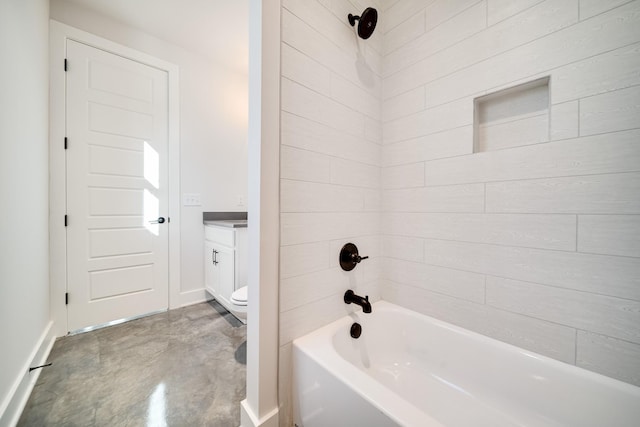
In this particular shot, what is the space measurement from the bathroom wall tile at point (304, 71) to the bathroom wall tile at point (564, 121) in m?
0.99

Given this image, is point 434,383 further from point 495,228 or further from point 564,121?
point 564,121

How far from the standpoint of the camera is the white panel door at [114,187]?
72.7 inches

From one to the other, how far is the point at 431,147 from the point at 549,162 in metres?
0.50

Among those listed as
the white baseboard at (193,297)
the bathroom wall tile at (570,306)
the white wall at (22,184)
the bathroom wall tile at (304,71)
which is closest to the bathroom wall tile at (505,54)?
the bathroom wall tile at (304,71)

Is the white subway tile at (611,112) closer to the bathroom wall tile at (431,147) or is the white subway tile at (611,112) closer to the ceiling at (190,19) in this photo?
the bathroom wall tile at (431,147)

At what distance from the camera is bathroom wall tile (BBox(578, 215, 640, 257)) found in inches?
30.6

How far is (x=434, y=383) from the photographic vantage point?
1157 mm

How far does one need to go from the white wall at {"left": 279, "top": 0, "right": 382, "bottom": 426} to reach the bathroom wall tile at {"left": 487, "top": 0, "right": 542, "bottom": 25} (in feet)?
1.99

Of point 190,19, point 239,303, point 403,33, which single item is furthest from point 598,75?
point 190,19

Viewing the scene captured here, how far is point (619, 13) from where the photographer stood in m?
0.79

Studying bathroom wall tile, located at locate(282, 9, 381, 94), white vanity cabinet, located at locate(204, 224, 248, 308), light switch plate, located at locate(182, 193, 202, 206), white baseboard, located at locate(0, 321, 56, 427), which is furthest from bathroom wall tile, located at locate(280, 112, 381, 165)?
light switch plate, located at locate(182, 193, 202, 206)

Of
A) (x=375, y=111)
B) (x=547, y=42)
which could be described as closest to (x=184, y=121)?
(x=375, y=111)

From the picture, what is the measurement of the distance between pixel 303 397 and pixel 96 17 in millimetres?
3297

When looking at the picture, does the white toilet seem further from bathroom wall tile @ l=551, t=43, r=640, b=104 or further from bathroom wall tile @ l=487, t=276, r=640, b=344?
bathroom wall tile @ l=551, t=43, r=640, b=104
